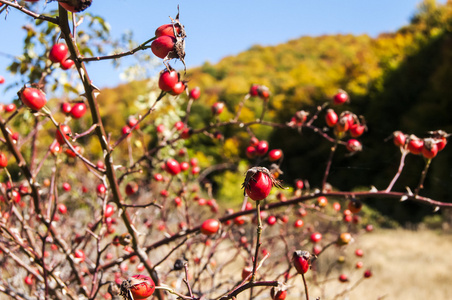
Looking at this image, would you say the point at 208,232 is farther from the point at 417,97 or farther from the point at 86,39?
the point at 417,97

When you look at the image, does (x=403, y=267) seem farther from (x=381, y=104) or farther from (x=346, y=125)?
(x=381, y=104)

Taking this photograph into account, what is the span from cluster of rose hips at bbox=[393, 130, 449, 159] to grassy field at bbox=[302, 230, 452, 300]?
212 centimetres

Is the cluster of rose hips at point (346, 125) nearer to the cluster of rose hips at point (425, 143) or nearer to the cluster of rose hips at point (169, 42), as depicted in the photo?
the cluster of rose hips at point (425, 143)

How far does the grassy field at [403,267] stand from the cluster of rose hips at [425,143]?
2.12m

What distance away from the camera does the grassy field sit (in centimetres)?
389

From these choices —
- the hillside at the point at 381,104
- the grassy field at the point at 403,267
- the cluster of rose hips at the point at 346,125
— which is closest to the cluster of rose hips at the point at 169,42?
the cluster of rose hips at the point at 346,125

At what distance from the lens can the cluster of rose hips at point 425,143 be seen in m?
1.00

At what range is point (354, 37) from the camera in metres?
24.0

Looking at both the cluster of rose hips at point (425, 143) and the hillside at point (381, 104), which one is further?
the hillside at point (381, 104)

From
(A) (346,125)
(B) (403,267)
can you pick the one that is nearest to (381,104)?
(B) (403,267)

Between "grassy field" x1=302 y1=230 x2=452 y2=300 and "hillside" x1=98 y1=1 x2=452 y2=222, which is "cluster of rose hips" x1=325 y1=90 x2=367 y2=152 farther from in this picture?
"hillside" x1=98 y1=1 x2=452 y2=222

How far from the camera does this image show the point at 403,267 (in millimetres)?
4801

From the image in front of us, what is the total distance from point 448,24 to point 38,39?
999 centimetres

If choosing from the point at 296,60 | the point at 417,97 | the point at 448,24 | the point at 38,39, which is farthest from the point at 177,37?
the point at 296,60
